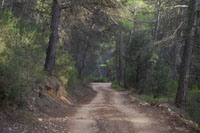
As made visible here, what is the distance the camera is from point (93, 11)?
46.8 ft

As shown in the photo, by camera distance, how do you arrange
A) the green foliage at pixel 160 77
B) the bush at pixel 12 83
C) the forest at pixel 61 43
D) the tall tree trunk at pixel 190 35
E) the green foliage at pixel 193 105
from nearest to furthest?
1. the bush at pixel 12 83
2. the forest at pixel 61 43
3. the green foliage at pixel 193 105
4. the tall tree trunk at pixel 190 35
5. the green foliage at pixel 160 77

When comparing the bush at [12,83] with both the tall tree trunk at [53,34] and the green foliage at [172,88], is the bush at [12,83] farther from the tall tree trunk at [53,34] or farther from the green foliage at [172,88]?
the green foliage at [172,88]

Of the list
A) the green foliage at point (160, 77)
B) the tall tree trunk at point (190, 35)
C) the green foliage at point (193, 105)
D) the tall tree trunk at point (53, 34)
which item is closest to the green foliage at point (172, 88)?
the green foliage at point (160, 77)

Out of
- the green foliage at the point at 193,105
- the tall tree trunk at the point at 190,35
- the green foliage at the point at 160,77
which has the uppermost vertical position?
the tall tree trunk at the point at 190,35

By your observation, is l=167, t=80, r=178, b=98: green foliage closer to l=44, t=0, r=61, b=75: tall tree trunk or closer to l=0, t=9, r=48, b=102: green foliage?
l=44, t=0, r=61, b=75: tall tree trunk

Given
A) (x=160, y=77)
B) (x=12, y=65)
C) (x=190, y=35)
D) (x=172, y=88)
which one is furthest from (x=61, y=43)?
Answer: (x=12, y=65)

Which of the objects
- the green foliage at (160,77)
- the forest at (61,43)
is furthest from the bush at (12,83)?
the green foliage at (160,77)

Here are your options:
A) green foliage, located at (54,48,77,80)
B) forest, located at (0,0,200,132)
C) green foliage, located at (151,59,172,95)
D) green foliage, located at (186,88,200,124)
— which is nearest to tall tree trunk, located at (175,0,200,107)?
forest, located at (0,0,200,132)

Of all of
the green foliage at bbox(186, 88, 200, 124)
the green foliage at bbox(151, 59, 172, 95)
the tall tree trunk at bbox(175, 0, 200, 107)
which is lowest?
the green foliage at bbox(186, 88, 200, 124)

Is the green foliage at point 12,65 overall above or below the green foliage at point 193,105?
above

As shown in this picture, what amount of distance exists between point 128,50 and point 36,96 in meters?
18.9

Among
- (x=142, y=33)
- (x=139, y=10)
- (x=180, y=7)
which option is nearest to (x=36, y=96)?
(x=180, y=7)

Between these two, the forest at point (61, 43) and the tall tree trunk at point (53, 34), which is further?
the tall tree trunk at point (53, 34)

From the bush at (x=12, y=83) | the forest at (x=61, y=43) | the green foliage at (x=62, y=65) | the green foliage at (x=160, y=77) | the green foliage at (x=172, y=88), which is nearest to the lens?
the bush at (x=12, y=83)
